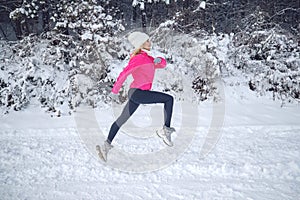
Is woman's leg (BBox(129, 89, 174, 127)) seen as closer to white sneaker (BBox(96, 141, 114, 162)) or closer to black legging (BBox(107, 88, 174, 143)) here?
black legging (BBox(107, 88, 174, 143))

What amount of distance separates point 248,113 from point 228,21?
11173 millimetres

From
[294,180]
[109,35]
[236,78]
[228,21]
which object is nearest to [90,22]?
[109,35]

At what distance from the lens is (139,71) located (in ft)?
12.4

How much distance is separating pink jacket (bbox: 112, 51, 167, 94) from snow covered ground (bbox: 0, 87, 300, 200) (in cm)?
111

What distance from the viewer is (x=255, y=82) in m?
8.30

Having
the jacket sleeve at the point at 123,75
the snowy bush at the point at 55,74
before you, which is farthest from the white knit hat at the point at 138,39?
the snowy bush at the point at 55,74

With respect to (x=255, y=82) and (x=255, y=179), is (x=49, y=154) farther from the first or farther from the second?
(x=255, y=82)

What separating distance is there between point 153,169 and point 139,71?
4.41 ft

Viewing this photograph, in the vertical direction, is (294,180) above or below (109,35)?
below

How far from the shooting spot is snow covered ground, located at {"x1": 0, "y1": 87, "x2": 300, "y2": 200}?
3152 mm

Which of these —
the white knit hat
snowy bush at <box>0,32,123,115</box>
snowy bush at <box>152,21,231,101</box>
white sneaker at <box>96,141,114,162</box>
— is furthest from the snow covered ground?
snowy bush at <box>152,21,231,101</box>

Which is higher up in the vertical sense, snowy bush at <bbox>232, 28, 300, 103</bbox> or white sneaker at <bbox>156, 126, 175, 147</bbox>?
snowy bush at <bbox>232, 28, 300, 103</bbox>

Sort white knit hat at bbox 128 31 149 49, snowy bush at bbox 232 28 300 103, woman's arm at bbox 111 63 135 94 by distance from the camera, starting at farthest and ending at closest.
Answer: snowy bush at bbox 232 28 300 103 < white knit hat at bbox 128 31 149 49 < woman's arm at bbox 111 63 135 94

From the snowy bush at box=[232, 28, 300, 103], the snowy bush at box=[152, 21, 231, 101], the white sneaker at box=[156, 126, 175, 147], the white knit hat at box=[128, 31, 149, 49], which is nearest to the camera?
the white knit hat at box=[128, 31, 149, 49]
